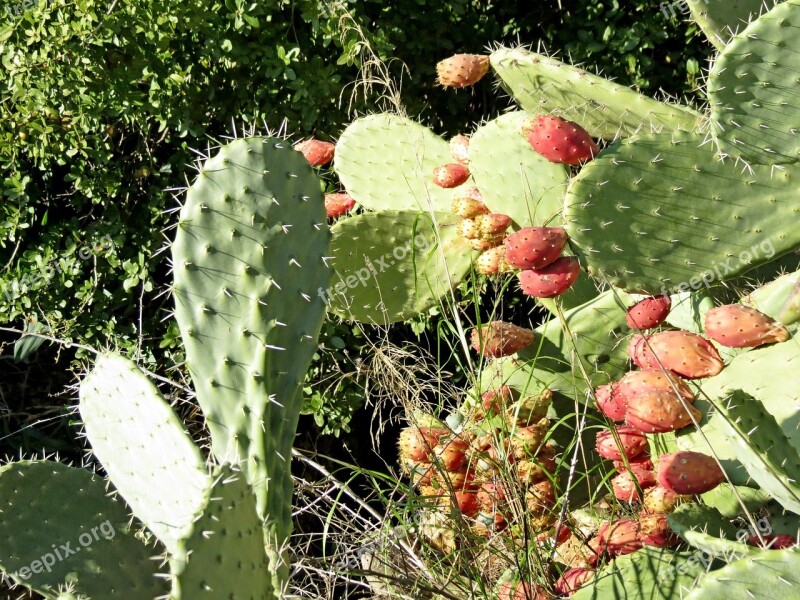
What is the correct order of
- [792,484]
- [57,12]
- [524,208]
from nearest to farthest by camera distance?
[792,484] < [524,208] < [57,12]

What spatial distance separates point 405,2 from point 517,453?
1.65 metres

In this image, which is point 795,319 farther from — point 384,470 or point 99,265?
point 99,265

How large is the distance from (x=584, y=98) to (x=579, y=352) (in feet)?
1.82

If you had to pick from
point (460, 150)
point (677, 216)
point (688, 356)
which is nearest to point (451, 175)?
point (460, 150)

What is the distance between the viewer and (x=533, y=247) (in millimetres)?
1696

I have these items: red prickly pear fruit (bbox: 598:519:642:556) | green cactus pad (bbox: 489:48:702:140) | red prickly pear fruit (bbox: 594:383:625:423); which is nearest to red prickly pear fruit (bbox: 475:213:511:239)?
green cactus pad (bbox: 489:48:702:140)

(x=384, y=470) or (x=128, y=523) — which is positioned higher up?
(x=128, y=523)

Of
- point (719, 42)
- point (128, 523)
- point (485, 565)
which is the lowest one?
point (485, 565)

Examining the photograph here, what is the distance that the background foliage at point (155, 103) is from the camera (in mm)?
2551

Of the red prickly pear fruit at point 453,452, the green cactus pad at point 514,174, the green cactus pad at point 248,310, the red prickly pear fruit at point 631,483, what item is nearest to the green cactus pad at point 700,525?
the red prickly pear fruit at point 631,483

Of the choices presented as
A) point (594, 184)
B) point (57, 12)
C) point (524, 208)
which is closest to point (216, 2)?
point (57, 12)

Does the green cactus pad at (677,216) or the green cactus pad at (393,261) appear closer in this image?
the green cactus pad at (677,216)

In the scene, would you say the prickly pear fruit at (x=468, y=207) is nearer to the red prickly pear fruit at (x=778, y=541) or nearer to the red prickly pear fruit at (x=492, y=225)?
the red prickly pear fruit at (x=492, y=225)

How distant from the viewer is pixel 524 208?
77.8 inches
